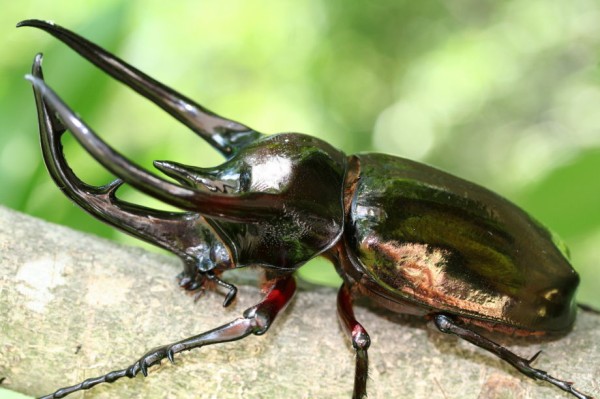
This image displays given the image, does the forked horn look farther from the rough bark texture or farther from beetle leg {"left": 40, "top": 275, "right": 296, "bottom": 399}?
the rough bark texture

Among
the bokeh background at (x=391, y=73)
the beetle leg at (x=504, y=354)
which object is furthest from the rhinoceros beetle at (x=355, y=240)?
the bokeh background at (x=391, y=73)

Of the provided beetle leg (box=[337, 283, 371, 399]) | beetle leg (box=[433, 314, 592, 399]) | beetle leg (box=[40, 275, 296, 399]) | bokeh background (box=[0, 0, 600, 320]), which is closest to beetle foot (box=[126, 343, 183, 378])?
beetle leg (box=[40, 275, 296, 399])

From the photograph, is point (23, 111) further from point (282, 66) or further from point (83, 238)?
point (282, 66)

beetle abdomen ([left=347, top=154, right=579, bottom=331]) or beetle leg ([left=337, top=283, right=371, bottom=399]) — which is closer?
beetle leg ([left=337, top=283, right=371, bottom=399])

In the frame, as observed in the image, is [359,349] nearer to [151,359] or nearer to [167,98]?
[151,359]

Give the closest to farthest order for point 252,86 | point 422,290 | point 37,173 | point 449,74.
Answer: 1. point 422,290
2. point 37,173
3. point 252,86
4. point 449,74

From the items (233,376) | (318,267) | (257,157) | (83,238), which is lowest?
(318,267)

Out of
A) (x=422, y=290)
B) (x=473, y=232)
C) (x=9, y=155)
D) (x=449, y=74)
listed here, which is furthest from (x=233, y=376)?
(x=449, y=74)
